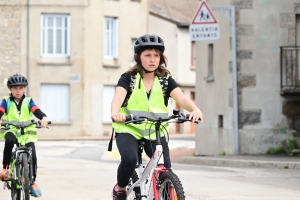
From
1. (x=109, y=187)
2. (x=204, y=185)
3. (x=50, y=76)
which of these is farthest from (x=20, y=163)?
(x=50, y=76)

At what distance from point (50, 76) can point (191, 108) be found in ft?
120

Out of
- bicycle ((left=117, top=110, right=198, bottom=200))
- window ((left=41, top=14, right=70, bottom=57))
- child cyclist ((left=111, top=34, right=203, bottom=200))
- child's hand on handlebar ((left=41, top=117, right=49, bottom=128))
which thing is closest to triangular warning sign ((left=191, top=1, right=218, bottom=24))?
child's hand on handlebar ((left=41, top=117, right=49, bottom=128))

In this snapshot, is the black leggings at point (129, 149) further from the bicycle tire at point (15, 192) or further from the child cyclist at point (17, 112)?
the child cyclist at point (17, 112)

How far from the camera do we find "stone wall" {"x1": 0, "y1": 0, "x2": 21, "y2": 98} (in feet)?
141

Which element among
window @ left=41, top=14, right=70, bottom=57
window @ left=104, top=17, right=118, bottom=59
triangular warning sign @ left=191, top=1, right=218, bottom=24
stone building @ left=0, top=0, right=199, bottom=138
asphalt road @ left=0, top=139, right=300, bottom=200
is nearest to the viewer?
asphalt road @ left=0, top=139, right=300, bottom=200

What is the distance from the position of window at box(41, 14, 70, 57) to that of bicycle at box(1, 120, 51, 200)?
33.2 meters

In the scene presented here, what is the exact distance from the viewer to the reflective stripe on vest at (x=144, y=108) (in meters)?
7.63

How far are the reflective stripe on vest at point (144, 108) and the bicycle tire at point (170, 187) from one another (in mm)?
634

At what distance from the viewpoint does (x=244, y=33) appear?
21.8m

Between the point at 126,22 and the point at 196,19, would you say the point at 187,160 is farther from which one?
the point at 126,22

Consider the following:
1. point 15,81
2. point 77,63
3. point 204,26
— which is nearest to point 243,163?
point 204,26

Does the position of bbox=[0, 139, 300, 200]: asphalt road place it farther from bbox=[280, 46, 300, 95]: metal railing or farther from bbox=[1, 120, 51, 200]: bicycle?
bbox=[280, 46, 300, 95]: metal railing

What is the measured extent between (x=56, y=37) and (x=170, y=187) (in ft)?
123

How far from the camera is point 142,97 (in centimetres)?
771
